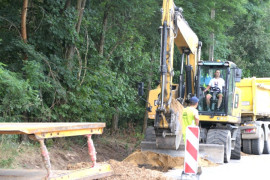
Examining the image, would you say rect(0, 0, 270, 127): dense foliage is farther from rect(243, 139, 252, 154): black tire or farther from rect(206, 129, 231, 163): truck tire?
rect(243, 139, 252, 154): black tire

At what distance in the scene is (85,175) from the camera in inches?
306

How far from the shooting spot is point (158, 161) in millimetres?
12672

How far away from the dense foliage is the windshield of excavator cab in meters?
3.40

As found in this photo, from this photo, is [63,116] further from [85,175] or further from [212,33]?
[212,33]

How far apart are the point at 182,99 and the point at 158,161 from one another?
266cm

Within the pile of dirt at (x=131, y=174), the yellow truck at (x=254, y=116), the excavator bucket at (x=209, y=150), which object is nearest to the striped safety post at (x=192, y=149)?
the pile of dirt at (x=131, y=174)

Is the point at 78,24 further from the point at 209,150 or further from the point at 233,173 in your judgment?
the point at 233,173

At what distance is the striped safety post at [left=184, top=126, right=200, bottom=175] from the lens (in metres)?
9.02

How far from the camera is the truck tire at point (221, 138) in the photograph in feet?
46.0

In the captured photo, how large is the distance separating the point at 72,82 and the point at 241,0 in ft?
30.1

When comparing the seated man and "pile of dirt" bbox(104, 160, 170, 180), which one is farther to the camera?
the seated man

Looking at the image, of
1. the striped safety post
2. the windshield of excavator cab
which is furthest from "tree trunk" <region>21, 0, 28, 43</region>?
the striped safety post

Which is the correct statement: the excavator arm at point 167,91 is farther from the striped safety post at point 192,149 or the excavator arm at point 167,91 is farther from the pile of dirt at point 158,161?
the striped safety post at point 192,149

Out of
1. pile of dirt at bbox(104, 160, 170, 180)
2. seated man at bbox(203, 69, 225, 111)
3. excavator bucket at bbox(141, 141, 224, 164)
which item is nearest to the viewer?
pile of dirt at bbox(104, 160, 170, 180)
